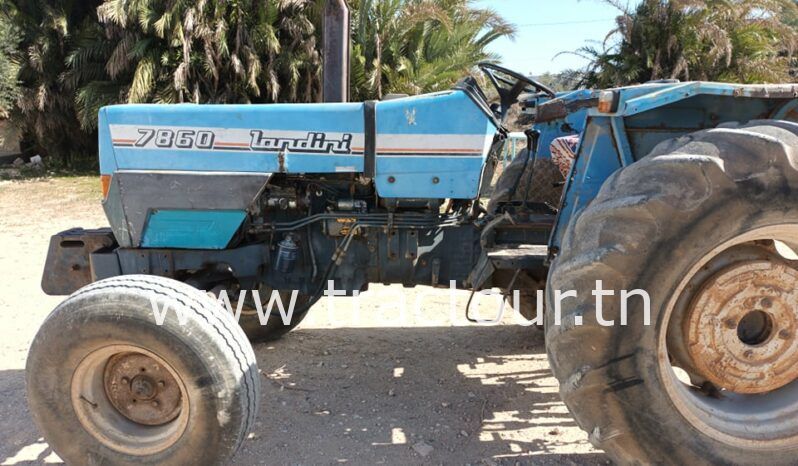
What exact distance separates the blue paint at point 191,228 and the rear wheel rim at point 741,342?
7.09 ft

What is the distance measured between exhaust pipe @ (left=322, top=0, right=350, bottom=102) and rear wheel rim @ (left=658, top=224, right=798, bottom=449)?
86.6 inches

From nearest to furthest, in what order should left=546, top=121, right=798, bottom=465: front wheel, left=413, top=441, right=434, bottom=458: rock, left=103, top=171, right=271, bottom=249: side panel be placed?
1. left=546, top=121, right=798, bottom=465: front wheel
2. left=413, top=441, right=434, bottom=458: rock
3. left=103, top=171, right=271, bottom=249: side panel

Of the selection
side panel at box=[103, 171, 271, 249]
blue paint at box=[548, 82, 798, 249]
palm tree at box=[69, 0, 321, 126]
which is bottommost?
side panel at box=[103, 171, 271, 249]

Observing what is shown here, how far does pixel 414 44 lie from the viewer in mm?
13102

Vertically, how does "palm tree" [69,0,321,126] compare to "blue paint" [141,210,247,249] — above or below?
above

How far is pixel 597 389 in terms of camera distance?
2.23 metres

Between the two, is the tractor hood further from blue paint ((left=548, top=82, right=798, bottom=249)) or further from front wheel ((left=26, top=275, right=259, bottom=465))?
front wheel ((left=26, top=275, right=259, bottom=465))

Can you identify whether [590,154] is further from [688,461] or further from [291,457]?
[291,457]

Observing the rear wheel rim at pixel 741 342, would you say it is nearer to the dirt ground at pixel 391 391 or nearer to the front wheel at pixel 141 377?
the dirt ground at pixel 391 391

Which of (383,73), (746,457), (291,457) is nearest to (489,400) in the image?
(291,457)

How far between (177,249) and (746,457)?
2807mm

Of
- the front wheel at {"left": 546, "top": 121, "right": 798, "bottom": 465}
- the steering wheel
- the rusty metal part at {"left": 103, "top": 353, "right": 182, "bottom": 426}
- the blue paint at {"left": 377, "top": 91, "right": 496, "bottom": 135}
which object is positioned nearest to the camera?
the front wheel at {"left": 546, "top": 121, "right": 798, "bottom": 465}

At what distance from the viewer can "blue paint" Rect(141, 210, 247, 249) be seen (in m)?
3.27

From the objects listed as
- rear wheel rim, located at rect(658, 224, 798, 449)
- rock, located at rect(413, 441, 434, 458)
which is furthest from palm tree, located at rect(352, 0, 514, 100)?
rear wheel rim, located at rect(658, 224, 798, 449)
